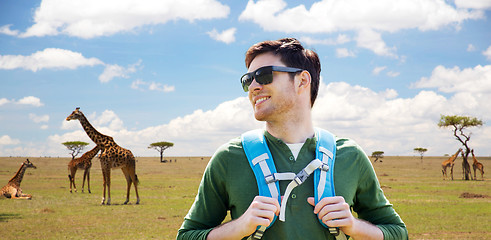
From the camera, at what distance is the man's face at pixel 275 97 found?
200 cm

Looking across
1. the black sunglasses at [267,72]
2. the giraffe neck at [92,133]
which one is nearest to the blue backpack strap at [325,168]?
the black sunglasses at [267,72]

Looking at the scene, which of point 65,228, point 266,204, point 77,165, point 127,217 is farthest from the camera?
point 77,165

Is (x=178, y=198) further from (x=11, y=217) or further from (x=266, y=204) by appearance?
(x=266, y=204)

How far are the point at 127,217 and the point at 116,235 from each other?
2.61 metres

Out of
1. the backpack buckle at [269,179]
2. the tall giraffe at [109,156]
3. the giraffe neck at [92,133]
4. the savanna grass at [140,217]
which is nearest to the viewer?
the backpack buckle at [269,179]

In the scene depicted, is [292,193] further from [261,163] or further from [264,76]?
[264,76]

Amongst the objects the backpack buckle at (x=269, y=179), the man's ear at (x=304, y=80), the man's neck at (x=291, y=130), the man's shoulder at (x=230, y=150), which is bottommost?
the backpack buckle at (x=269, y=179)

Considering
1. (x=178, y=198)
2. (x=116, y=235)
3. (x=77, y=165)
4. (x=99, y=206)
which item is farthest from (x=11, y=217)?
(x=77, y=165)

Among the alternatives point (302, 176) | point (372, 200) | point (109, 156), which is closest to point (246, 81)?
point (302, 176)

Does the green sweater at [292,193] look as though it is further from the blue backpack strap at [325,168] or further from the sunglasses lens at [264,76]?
the sunglasses lens at [264,76]

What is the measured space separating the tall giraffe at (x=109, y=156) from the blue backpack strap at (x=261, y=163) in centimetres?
1403

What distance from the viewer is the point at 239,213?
1.94 m

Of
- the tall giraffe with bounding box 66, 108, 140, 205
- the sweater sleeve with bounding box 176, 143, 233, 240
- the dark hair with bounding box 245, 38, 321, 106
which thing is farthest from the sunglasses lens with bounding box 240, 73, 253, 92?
the tall giraffe with bounding box 66, 108, 140, 205

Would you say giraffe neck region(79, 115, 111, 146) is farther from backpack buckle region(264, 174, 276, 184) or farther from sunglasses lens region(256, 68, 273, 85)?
backpack buckle region(264, 174, 276, 184)
